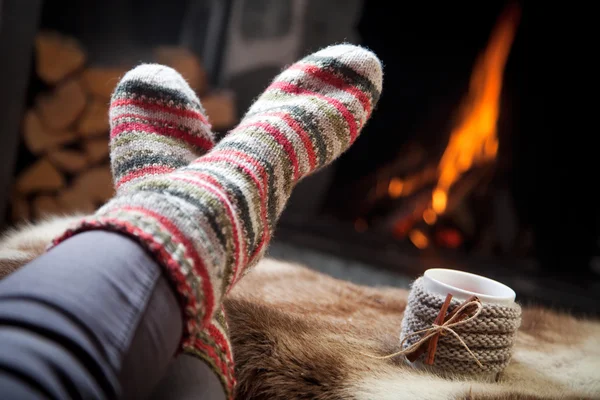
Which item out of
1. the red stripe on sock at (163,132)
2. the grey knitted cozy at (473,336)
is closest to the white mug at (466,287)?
the grey knitted cozy at (473,336)

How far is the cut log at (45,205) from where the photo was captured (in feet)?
4.58

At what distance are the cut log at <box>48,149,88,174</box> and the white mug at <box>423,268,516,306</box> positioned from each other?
3.59 ft

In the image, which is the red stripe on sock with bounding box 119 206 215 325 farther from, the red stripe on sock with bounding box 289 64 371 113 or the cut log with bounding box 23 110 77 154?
the cut log with bounding box 23 110 77 154

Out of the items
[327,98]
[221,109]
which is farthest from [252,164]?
[221,109]

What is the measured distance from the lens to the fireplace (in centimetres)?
128

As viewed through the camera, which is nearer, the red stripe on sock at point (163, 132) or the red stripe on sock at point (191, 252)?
the red stripe on sock at point (191, 252)

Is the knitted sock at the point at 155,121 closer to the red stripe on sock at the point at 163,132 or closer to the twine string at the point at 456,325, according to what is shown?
the red stripe on sock at the point at 163,132

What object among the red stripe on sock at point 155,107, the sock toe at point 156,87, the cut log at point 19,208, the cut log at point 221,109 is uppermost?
the sock toe at point 156,87

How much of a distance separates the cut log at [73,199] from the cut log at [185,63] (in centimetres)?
39

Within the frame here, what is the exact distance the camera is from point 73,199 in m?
1.41

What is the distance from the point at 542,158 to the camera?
1278 millimetres

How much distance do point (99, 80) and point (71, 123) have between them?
0.13 m

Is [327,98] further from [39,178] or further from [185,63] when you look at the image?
[39,178]

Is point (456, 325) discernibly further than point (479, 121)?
No
